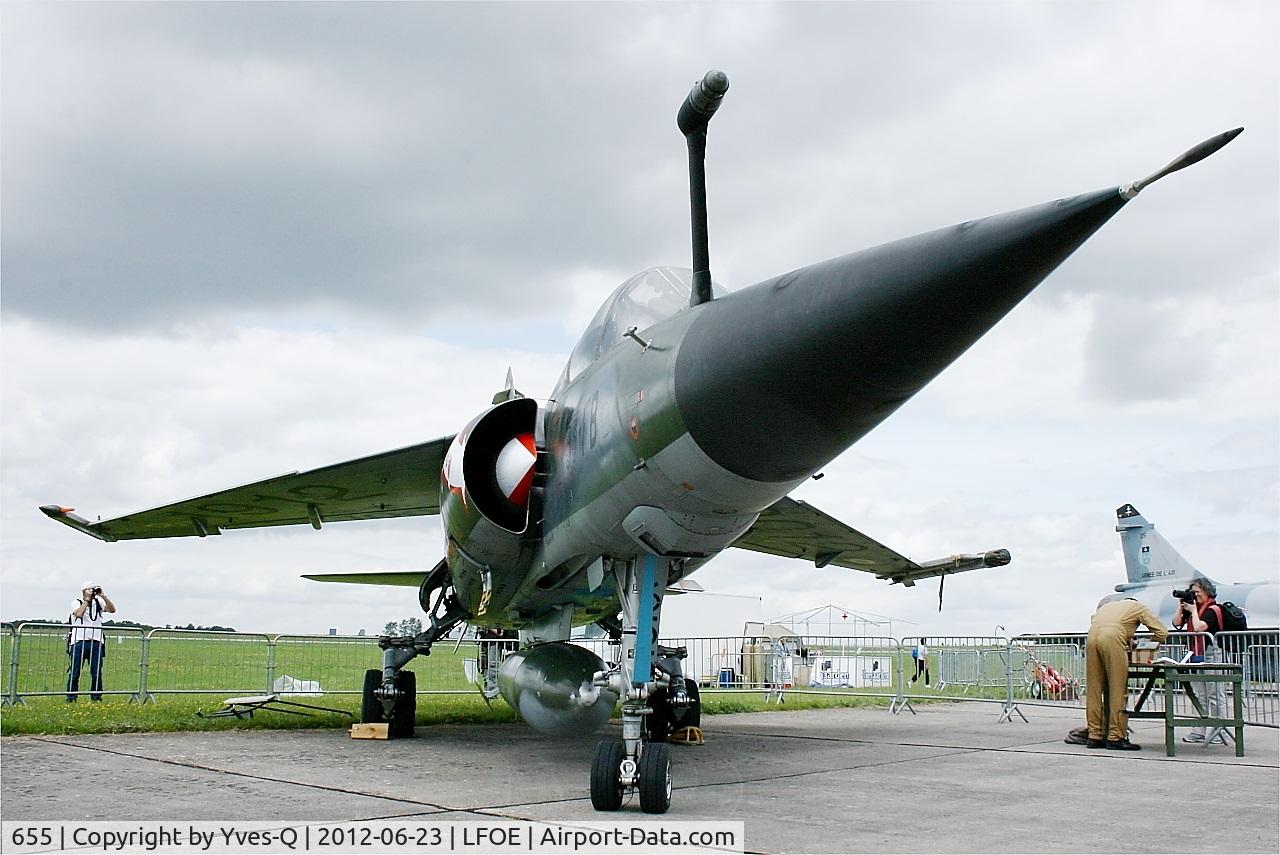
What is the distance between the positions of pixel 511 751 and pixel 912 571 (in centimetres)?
569

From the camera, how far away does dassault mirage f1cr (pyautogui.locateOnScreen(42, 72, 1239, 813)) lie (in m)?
3.65

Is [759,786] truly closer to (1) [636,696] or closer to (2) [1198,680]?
(1) [636,696]

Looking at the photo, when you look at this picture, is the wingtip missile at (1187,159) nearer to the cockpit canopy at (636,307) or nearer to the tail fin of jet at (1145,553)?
the cockpit canopy at (636,307)

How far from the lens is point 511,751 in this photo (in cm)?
→ 821

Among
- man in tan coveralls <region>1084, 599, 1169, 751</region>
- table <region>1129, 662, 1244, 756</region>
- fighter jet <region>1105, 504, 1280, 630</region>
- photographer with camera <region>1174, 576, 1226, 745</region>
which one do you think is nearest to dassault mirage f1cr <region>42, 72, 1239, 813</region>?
man in tan coveralls <region>1084, 599, 1169, 751</region>

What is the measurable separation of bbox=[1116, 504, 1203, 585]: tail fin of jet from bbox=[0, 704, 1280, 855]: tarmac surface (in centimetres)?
2387

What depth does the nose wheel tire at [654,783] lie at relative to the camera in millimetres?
4801

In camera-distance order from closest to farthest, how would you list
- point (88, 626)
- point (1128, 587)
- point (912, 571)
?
1. point (912, 571)
2. point (88, 626)
3. point (1128, 587)

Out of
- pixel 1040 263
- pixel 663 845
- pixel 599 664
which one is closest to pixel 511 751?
pixel 599 664

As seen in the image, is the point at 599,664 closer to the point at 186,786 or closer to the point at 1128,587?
the point at 186,786

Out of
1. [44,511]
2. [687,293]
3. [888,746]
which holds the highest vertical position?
[687,293]

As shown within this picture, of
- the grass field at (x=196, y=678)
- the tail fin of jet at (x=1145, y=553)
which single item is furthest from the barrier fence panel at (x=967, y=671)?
the tail fin of jet at (x=1145, y=553)

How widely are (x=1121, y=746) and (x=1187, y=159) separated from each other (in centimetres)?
705

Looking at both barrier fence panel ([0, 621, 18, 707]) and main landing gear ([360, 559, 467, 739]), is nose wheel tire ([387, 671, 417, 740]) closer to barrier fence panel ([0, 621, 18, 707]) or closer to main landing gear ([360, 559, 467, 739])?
main landing gear ([360, 559, 467, 739])
